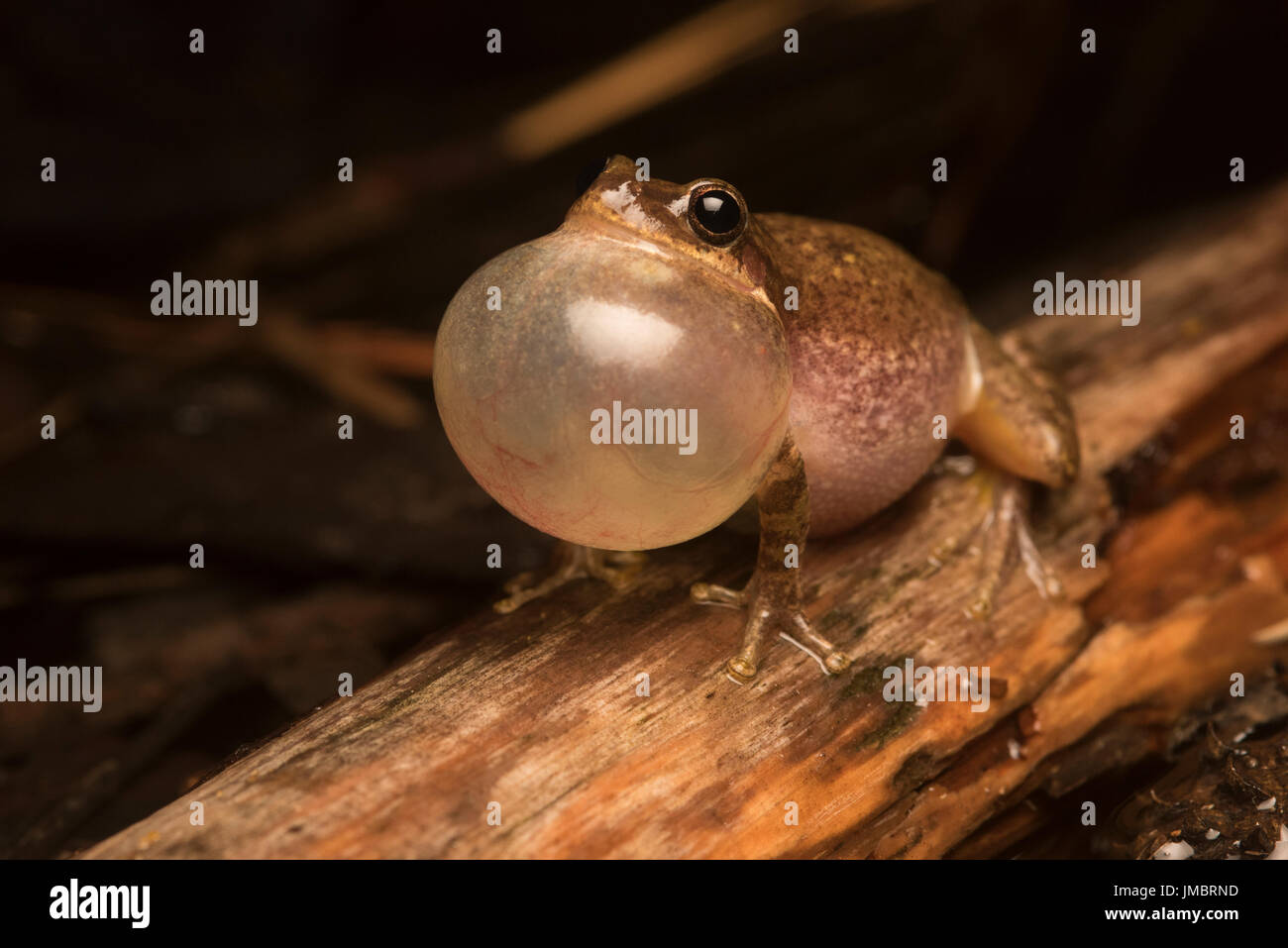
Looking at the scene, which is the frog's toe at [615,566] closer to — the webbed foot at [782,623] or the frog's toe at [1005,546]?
the webbed foot at [782,623]

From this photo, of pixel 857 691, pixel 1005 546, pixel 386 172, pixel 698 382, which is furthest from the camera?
pixel 386 172

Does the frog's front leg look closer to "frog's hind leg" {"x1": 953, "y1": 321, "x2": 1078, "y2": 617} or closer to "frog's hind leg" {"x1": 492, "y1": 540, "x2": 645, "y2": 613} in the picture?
"frog's hind leg" {"x1": 492, "y1": 540, "x2": 645, "y2": 613}

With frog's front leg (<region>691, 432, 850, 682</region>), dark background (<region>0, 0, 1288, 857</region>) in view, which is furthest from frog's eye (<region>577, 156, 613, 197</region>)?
dark background (<region>0, 0, 1288, 857</region>)

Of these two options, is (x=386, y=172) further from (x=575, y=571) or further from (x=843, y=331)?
(x=843, y=331)

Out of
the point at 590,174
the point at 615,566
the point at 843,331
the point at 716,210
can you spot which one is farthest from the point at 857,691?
the point at 590,174

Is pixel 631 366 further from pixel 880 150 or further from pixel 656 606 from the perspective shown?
pixel 880 150

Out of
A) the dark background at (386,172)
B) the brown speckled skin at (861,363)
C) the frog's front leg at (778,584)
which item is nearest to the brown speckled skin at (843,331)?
the brown speckled skin at (861,363)
